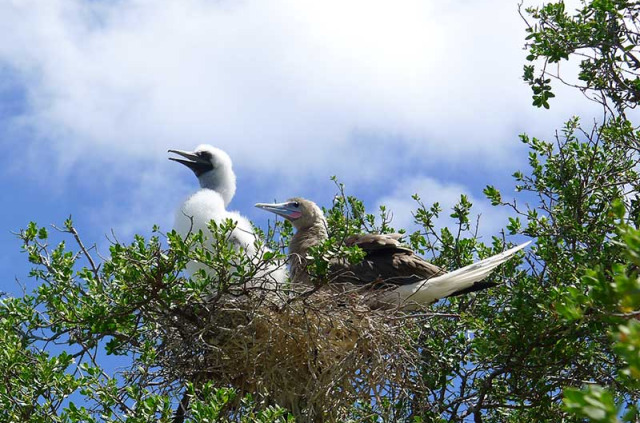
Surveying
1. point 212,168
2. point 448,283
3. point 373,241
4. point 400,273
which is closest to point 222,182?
point 212,168

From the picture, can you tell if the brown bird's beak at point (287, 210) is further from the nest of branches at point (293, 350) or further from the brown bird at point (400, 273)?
the nest of branches at point (293, 350)

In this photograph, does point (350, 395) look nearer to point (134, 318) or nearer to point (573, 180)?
point (134, 318)

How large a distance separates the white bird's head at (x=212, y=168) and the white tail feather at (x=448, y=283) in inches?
87.2

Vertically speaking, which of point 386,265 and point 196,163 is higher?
point 196,163

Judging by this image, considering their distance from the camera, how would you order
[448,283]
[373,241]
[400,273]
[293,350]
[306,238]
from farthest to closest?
[306,238], [373,241], [400,273], [448,283], [293,350]

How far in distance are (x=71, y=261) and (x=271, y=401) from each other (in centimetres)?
157

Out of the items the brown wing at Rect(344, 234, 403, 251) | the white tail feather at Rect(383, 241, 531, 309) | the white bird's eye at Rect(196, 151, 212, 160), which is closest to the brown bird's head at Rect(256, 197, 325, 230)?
the white bird's eye at Rect(196, 151, 212, 160)

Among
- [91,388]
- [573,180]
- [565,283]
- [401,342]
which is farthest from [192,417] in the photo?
[573,180]

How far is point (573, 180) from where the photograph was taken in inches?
276

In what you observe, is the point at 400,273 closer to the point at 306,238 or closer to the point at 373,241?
the point at 373,241

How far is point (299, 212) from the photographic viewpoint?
849cm

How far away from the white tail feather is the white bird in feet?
3.01

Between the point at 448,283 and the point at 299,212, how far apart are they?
199 cm

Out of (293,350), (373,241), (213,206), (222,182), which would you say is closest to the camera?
(293,350)
